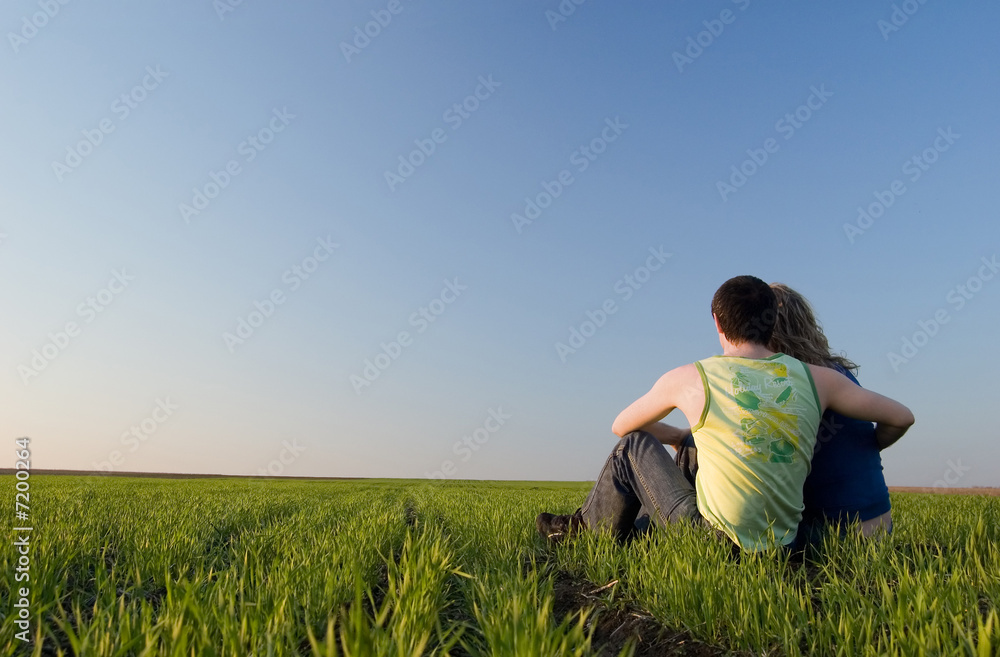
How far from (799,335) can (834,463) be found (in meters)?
0.76

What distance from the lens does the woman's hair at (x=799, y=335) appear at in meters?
3.65

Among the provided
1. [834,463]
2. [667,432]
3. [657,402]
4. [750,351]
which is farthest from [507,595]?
[834,463]

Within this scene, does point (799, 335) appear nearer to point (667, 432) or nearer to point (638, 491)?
point (667, 432)

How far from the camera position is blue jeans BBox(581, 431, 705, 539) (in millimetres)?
3434

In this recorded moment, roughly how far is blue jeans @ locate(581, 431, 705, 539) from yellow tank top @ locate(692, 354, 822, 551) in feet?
0.86

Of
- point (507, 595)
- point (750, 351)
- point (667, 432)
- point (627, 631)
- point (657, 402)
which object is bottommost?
point (627, 631)

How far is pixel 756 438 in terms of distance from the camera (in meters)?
2.98

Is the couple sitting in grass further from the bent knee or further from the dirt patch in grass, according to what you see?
the dirt patch in grass

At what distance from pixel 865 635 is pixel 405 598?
1.56 meters

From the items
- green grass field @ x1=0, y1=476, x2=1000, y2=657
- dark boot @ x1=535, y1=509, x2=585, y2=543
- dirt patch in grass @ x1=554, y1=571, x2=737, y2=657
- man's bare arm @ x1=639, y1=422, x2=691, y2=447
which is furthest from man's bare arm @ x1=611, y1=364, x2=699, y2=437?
dirt patch in grass @ x1=554, y1=571, x2=737, y2=657

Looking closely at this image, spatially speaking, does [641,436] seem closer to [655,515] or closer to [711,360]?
[655,515]

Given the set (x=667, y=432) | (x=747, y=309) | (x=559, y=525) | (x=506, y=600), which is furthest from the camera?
(x=559, y=525)

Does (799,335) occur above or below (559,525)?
above

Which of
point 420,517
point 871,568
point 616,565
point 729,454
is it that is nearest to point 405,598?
point 616,565
